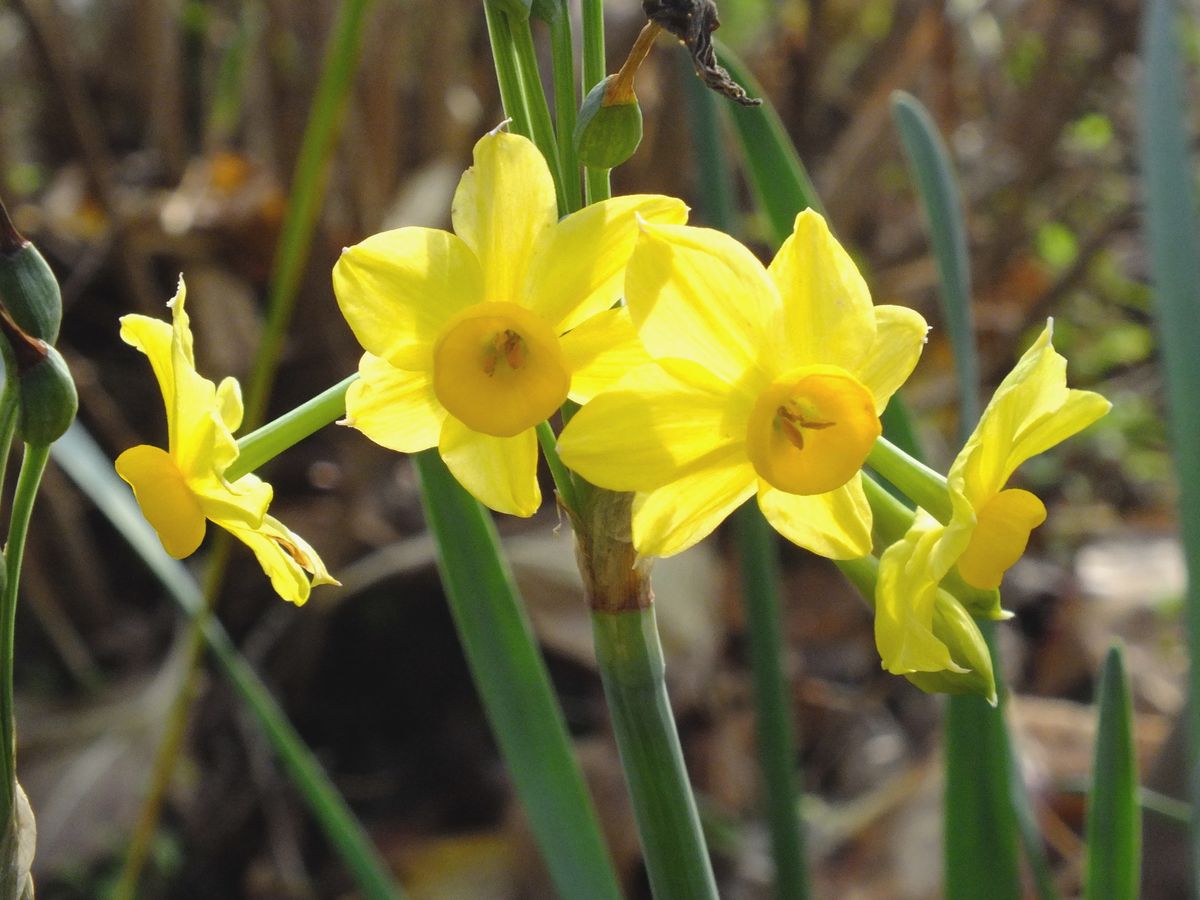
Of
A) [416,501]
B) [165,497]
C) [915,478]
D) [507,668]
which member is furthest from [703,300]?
[416,501]

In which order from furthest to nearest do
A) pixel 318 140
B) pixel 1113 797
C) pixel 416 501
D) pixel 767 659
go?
pixel 416 501 < pixel 767 659 < pixel 318 140 < pixel 1113 797

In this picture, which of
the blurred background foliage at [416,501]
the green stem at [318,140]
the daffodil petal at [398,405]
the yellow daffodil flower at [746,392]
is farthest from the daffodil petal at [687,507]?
the blurred background foliage at [416,501]

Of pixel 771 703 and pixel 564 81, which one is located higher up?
pixel 564 81

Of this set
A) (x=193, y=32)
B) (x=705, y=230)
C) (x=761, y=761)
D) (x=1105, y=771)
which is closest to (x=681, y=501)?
A: (x=705, y=230)

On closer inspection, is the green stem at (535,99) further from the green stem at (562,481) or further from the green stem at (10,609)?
the green stem at (10,609)

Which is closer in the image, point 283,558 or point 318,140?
point 283,558

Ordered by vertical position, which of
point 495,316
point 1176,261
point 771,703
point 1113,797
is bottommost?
point 771,703

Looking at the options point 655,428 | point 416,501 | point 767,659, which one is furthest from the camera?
point 416,501

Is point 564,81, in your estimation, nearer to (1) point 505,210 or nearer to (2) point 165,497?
(1) point 505,210
